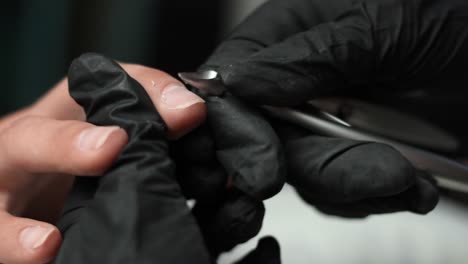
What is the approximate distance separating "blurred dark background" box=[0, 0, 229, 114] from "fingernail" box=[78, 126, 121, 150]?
0.78 m

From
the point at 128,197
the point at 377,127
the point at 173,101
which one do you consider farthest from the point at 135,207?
the point at 377,127

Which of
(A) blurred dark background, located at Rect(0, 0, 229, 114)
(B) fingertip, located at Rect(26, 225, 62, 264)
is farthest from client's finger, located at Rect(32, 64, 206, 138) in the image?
(A) blurred dark background, located at Rect(0, 0, 229, 114)

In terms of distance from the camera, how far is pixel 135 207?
0.31 metres

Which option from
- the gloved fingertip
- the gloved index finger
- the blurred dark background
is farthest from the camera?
the blurred dark background

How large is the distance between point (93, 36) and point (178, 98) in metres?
0.84

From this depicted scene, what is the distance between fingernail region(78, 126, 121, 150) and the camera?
1.11 feet

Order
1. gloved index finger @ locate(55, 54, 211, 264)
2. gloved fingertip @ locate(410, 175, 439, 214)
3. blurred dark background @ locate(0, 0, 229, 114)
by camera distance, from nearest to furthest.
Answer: gloved index finger @ locate(55, 54, 211, 264) < gloved fingertip @ locate(410, 175, 439, 214) < blurred dark background @ locate(0, 0, 229, 114)

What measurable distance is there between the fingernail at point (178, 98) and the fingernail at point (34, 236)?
14 centimetres

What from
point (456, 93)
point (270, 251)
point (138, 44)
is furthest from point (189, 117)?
point (138, 44)

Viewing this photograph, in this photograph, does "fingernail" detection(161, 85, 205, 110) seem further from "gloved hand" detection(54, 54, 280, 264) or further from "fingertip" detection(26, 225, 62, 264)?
"fingertip" detection(26, 225, 62, 264)

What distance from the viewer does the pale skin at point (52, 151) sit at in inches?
13.5

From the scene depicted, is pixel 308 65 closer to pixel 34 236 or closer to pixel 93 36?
pixel 34 236

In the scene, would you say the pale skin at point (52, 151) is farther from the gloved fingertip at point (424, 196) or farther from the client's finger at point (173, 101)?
the gloved fingertip at point (424, 196)

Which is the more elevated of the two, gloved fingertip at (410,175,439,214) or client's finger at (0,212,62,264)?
gloved fingertip at (410,175,439,214)
